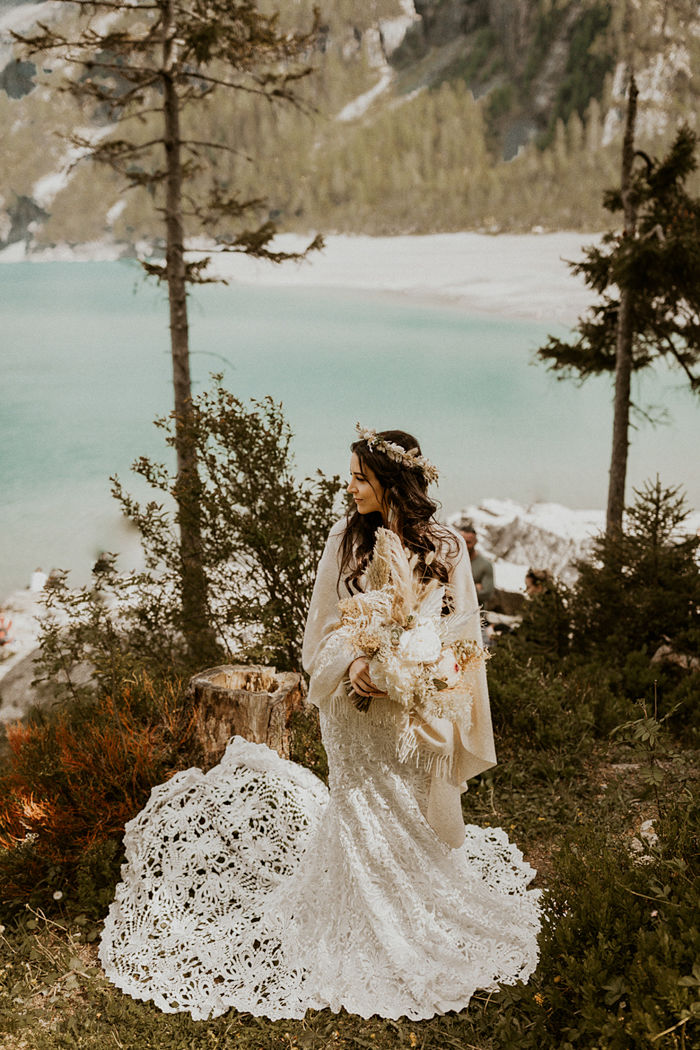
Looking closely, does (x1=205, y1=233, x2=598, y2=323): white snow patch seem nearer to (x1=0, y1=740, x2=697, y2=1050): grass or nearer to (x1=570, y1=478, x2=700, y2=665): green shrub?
(x1=570, y1=478, x2=700, y2=665): green shrub

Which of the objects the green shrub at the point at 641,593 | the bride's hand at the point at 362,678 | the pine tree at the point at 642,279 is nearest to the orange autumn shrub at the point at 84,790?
the bride's hand at the point at 362,678

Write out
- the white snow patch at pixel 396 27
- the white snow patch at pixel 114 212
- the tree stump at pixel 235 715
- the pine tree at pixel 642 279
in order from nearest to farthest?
the tree stump at pixel 235 715 → the pine tree at pixel 642 279 → the white snow patch at pixel 114 212 → the white snow patch at pixel 396 27

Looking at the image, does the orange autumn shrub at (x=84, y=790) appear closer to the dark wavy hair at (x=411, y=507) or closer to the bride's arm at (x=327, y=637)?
the bride's arm at (x=327, y=637)

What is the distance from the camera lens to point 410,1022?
294cm

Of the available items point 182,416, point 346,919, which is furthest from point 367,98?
point 346,919

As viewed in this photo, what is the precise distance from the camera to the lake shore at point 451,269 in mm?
36938

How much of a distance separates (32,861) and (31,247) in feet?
164

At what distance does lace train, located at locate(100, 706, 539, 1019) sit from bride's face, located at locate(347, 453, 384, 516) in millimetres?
753

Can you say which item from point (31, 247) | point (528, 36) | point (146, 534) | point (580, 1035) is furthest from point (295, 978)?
point (528, 36)

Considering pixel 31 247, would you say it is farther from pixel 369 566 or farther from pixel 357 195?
pixel 369 566

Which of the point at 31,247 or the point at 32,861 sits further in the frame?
the point at 31,247

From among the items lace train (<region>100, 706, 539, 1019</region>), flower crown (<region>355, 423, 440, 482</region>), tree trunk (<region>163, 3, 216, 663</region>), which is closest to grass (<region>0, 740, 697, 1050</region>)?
lace train (<region>100, 706, 539, 1019</region>)

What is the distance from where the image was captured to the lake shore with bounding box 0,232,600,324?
3694 centimetres

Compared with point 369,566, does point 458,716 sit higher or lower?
lower
